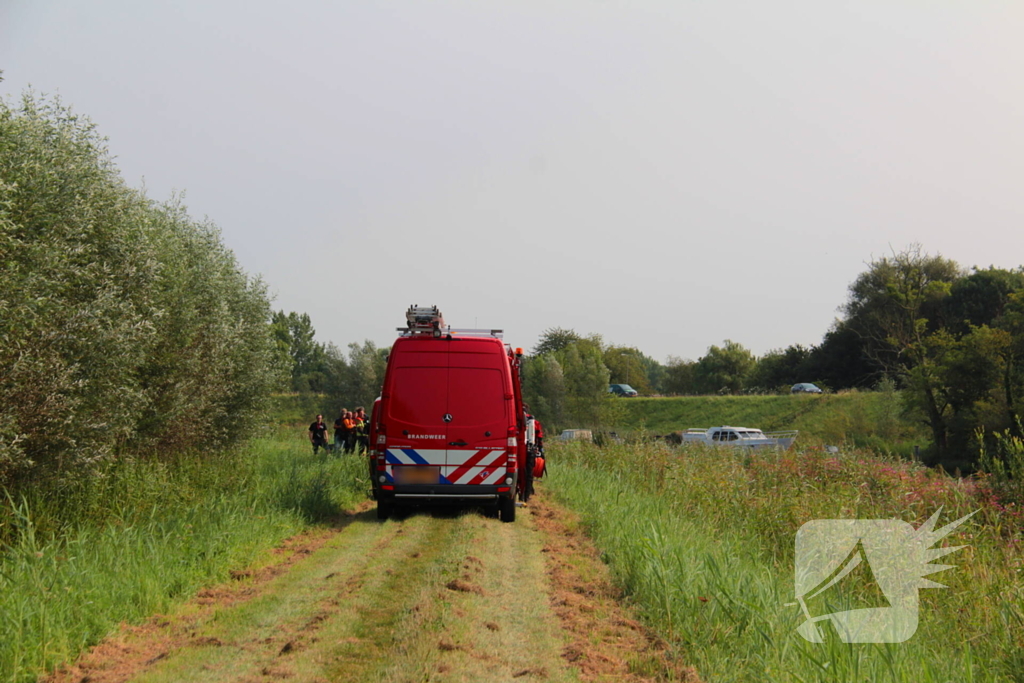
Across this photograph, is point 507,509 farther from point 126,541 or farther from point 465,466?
point 126,541

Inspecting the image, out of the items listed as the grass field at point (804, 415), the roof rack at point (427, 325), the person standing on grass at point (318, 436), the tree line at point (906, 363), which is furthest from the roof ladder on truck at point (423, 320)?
the grass field at point (804, 415)

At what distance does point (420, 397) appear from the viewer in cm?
1212

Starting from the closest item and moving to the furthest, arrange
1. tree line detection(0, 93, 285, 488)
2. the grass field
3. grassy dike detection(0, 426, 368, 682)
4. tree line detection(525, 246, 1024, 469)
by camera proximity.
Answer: grassy dike detection(0, 426, 368, 682)
tree line detection(0, 93, 285, 488)
tree line detection(525, 246, 1024, 469)
the grass field

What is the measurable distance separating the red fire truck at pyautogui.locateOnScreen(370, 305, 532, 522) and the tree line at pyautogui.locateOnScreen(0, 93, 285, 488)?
3.75 meters

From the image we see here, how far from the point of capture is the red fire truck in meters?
12.1

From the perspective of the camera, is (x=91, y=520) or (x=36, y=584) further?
(x=91, y=520)

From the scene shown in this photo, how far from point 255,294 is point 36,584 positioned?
15974 millimetres

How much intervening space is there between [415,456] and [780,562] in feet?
18.1

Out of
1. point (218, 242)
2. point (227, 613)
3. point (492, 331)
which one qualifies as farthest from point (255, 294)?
point (227, 613)

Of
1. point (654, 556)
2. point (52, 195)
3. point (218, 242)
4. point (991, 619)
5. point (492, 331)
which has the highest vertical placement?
point (218, 242)

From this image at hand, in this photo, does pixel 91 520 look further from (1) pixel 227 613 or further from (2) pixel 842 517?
(2) pixel 842 517

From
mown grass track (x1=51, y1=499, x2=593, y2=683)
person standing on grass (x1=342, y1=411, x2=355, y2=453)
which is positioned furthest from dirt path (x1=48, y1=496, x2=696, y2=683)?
person standing on grass (x1=342, y1=411, x2=355, y2=453)

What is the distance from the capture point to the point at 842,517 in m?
9.59

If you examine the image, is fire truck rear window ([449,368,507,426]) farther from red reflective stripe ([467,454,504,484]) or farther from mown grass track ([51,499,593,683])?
mown grass track ([51,499,593,683])
